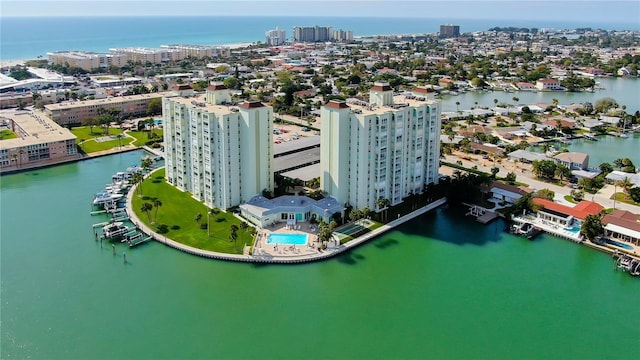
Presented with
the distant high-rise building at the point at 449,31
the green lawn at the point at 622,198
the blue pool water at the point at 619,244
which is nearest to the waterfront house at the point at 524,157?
the green lawn at the point at 622,198

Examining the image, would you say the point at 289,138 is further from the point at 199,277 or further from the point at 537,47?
the point at 537,47

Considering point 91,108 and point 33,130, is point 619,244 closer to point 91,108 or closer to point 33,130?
point 33,130

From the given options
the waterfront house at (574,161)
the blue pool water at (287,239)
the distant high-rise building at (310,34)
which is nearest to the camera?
the blue pool water at (287,239)

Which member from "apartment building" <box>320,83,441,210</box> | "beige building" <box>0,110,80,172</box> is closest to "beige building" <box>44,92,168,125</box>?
"beige building" <box>0,110,80,172</box>

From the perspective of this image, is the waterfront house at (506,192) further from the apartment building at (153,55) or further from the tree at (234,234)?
the apartment building at (153,55)

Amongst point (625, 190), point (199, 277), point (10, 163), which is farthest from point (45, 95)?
point (625, 190)

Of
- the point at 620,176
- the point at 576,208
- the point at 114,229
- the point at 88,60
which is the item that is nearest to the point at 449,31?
the point at 88,60

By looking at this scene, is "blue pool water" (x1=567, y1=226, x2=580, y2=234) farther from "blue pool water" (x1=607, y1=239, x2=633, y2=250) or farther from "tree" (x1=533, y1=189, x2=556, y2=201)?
"tree" (x1=533, y1=189, x2=556, y2=201)
